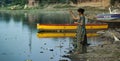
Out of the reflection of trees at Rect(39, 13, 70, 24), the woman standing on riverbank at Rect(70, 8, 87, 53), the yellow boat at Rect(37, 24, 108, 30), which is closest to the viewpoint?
the woman standing on riverbank at Rect(70, 8, 87, 53)

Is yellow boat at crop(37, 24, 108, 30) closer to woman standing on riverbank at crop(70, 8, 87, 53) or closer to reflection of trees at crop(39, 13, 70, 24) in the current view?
woman standing on riverbank at crop(70, 8, 87, 53)

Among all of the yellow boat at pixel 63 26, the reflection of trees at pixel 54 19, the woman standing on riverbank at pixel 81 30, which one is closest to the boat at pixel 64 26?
the yellow boat at pixel 63 26

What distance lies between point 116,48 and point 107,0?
7578 cm

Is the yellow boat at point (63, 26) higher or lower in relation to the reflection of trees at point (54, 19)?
higher

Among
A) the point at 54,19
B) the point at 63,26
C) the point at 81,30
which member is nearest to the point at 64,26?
the point at 63,26

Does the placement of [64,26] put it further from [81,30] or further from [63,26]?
[81,30]

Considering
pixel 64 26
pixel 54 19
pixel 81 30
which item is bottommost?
pixel 54 19

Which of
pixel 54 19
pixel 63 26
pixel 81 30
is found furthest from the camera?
pixel 54 19

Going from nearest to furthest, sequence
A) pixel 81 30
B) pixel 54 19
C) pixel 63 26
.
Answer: pixel 81 30, pixel 63 26, pixel 54 19

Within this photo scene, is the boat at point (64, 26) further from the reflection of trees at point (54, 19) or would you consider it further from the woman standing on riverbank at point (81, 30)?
the reflection of trees at point (54, 19)

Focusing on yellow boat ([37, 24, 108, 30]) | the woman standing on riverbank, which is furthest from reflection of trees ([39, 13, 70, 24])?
the woman standing on riverbank

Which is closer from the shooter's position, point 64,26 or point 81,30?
point 81,30

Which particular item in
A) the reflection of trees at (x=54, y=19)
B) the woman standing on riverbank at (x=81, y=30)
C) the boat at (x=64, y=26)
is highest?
the woman standing on riverbank at (x=81, y=30)

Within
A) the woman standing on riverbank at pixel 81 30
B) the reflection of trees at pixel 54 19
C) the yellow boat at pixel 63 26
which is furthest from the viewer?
the reflection of trees at pixel 54 19
